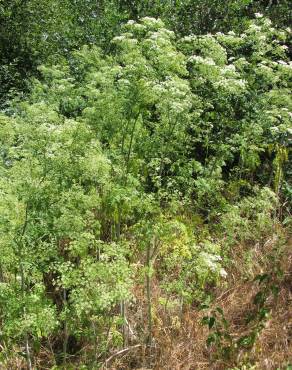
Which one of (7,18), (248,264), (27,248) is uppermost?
(7,18)

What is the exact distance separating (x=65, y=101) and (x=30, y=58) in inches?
188

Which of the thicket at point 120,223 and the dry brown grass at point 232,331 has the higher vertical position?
the thicket at point 120,223

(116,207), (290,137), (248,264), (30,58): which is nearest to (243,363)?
(248,264)

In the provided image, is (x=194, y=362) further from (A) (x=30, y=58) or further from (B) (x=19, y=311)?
(A) (x=30, y=58)

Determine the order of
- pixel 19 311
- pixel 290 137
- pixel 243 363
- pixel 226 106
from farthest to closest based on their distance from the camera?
pixel 290 137 → pixel 226 106 → pixel 243 363 → pixel 19 311

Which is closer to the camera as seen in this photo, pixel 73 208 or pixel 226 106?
pixel 73 208

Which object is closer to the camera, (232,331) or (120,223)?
(232,331)

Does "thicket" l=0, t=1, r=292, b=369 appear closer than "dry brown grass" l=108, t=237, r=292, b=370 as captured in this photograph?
Yes

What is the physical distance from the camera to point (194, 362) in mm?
4266

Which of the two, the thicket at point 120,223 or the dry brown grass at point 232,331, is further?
the dry brown grass at point 232,331

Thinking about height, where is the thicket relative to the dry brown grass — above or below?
above

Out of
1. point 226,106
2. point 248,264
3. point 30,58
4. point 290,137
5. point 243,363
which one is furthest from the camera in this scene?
point 30,58

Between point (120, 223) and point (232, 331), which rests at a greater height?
point (120, 223)

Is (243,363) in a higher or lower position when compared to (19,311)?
lower
